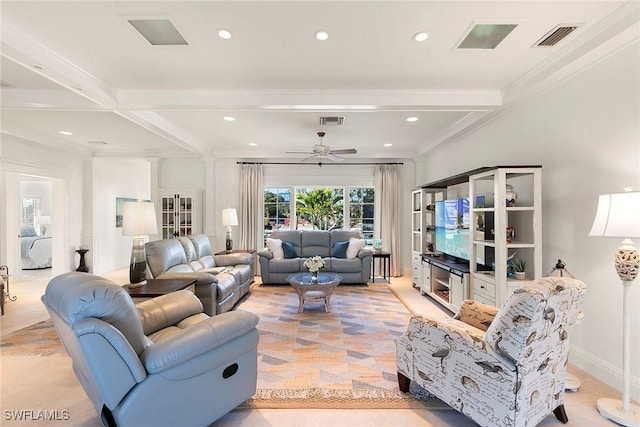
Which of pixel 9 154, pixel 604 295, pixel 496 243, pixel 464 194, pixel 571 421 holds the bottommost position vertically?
pixel 571 421

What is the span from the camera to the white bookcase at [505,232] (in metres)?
3.09

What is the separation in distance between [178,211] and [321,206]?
10.0ft

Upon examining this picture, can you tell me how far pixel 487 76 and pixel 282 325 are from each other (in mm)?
3497

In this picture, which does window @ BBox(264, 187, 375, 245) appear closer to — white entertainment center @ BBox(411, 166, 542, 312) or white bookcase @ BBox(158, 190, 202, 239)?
white bookcase @ BBox(158, 190, 202, 239)

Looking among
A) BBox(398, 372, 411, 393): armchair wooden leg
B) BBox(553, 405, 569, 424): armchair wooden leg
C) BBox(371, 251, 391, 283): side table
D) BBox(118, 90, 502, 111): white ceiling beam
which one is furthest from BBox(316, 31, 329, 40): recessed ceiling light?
BBox(371, 251, 391, 283): side table

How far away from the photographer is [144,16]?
224 centimetres

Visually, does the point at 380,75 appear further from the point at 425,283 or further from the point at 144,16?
the point at 425,283

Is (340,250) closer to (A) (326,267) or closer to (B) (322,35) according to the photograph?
(A) (326,267)

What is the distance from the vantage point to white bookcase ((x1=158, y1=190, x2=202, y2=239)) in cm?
664

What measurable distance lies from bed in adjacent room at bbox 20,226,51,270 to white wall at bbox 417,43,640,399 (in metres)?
9.69

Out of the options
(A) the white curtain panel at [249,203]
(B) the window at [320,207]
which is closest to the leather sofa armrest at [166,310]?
(A) the white curtain panel at [249,203]

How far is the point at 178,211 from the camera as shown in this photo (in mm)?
6645

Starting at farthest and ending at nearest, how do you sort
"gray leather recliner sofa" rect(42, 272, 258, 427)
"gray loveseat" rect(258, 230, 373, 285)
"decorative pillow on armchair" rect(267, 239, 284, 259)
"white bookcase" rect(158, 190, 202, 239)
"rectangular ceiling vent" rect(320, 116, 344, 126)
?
1. "white bookcase" rect(158, 190, 202, 239)
2. "decorative pillow on armchair" rect(267, 239, 284, 259)
3. "gray loveseat" rect(258, 230, 373, 285)
4. "rectangular ceiling vent" rect(320, 116, 344, 126)
5. "gray leather recliner sofa" rect(42, 272, 258, 427)

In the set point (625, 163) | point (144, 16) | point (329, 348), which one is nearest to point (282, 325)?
point (329, 348)
